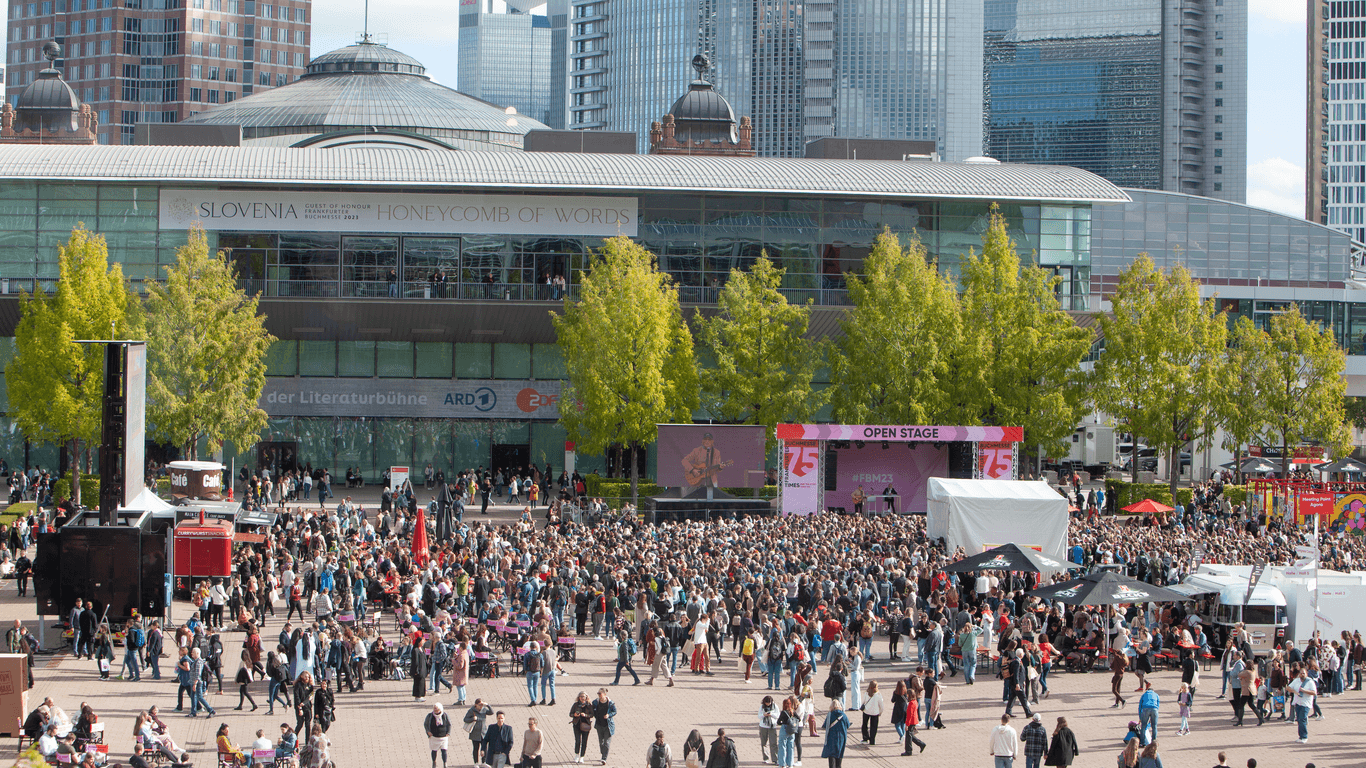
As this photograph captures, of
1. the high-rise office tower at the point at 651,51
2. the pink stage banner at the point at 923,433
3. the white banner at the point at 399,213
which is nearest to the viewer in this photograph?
the pink stage banner at the point at 923,433

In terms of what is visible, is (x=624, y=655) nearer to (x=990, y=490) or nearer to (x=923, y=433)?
(x=990, y=490)

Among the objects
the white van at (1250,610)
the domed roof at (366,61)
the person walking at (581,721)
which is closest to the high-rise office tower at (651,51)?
the domed roof at (366,61)

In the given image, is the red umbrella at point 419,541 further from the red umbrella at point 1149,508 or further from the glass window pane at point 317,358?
the glass window pane at point 317,358

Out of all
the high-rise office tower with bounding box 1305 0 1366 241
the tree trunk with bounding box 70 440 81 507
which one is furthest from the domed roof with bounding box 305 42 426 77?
the high-rise office tower with bounding box 1305 0 1366 241

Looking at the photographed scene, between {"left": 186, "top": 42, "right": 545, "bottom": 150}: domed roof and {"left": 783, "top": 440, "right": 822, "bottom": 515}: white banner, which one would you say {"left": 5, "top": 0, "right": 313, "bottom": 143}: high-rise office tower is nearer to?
{"left": 186, "top": 42, "right": 545, "bottom": 150}: domed roof

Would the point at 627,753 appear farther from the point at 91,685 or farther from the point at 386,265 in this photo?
the point at 386,265

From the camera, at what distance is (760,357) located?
5106 cm

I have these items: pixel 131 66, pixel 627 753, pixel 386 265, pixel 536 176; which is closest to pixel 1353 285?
pixel 536 176

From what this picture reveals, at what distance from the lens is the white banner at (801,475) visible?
143ft

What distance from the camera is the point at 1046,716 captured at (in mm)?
23375

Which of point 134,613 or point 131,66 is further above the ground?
point 131,66

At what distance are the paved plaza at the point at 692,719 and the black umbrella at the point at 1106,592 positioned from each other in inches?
59.0

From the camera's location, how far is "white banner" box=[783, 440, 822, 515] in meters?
43.7

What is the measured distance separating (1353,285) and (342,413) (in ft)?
190
